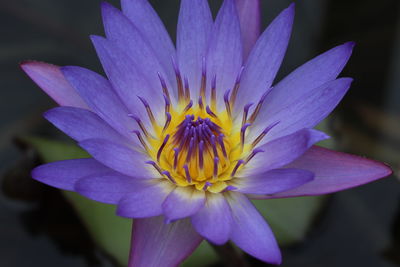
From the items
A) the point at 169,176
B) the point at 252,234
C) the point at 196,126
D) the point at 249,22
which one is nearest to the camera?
the point at 252,234

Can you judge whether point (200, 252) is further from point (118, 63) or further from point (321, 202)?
point (118, 63)

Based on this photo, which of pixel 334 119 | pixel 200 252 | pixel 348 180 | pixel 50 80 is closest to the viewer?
pixel 348 180

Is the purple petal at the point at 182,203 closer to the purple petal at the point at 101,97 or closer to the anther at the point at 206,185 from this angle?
the anther at the point at 206,185

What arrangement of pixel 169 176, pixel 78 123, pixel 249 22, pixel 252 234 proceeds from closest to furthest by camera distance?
pixel 252 234
pixel 78 123
pixel 169 176
pixel 249 22

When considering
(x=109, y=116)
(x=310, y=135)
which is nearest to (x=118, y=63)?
(x=109, y=116)

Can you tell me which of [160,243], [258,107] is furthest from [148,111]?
[160,243]

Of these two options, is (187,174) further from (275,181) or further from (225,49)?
(225,49)
